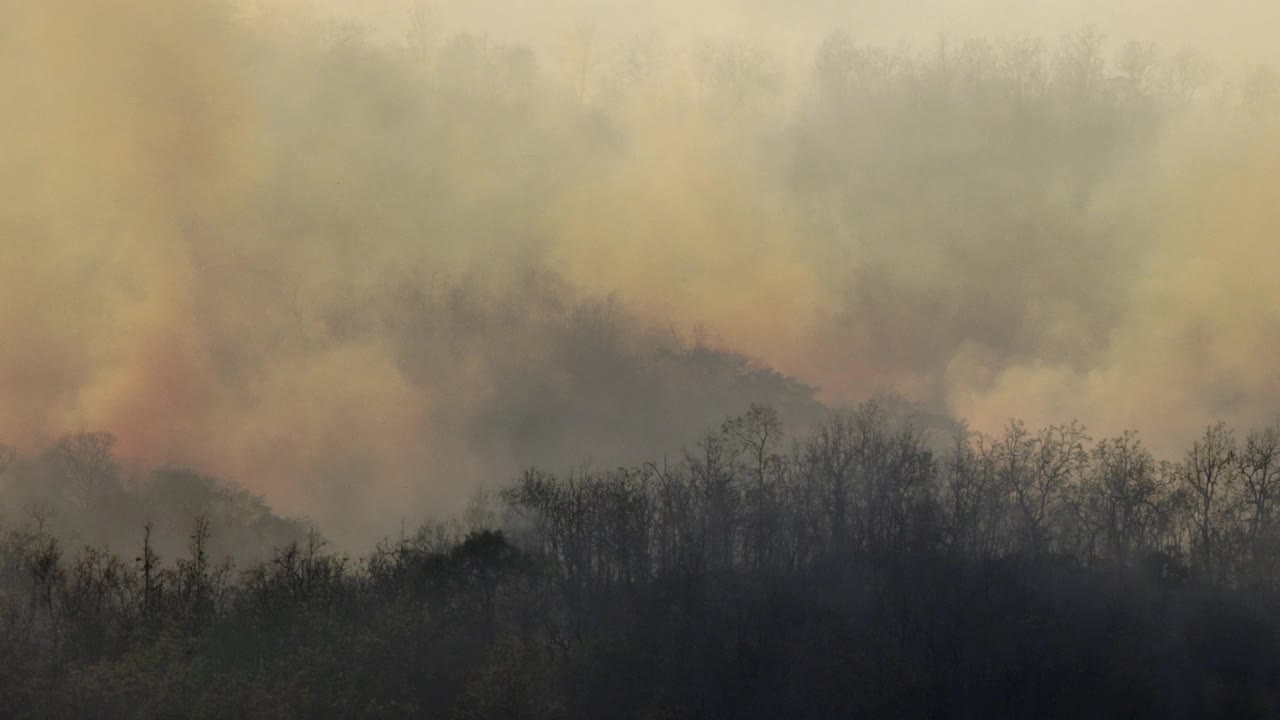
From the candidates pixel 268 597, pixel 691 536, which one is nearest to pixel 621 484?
pixel 691 536

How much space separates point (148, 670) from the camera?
8200 cm

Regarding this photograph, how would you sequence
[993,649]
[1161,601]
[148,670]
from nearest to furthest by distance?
[148,670], [993,649], [1161,601]

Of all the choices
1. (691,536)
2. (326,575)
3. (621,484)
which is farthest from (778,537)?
(326,575)

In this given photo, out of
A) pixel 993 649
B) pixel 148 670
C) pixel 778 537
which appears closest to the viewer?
pixel 148 670

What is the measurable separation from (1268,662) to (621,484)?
49179 mm

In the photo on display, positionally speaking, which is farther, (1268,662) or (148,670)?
(1268,662)

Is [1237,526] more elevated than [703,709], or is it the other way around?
[1237,526]

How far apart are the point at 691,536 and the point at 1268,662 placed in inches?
1618

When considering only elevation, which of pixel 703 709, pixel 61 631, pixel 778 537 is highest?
pixel 778 537

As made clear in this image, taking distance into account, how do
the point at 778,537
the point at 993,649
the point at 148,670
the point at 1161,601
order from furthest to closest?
the point at 778,537 < the point at 1161,601 < the point at 993,649 < the point at 148,670

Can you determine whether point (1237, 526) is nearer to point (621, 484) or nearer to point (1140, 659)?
point (1140, 659)

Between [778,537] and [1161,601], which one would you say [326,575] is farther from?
[1161,601]

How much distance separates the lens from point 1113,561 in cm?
10019

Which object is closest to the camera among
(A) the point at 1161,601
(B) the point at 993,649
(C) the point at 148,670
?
(C) the point at 148,670
